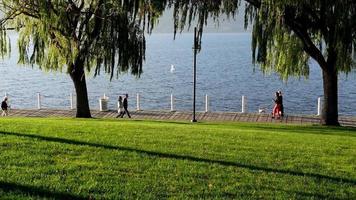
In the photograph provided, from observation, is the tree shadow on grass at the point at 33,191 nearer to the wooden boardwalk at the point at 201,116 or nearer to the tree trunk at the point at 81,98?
the tree trunk at the point at 81,98

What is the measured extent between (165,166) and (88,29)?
14.7 metres

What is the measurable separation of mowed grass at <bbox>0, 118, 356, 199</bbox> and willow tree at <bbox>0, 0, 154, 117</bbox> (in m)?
9.47

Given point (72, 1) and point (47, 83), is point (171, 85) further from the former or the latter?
point (72, 1)

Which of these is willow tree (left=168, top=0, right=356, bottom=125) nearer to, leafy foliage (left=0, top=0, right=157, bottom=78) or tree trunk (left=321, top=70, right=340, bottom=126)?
tree trunk (left=321, top=70, right=340, bottom=126)

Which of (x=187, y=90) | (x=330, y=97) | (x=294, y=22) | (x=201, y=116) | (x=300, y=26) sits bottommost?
(x=201, y=116)

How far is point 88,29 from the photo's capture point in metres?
22.2

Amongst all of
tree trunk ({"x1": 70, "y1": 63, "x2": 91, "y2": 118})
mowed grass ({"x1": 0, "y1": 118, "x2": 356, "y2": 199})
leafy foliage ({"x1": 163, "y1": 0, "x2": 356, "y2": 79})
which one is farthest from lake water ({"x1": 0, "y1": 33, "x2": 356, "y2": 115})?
mowed grass ({"x1": 0, "y1": 118, "x2": 356, "y2": 199})

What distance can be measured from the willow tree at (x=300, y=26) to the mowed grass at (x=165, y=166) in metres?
7.15

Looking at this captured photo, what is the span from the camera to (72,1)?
74.8 feet

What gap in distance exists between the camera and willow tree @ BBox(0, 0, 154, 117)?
68.8 feet

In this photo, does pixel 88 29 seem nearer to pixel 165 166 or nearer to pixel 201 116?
pixel 201 116

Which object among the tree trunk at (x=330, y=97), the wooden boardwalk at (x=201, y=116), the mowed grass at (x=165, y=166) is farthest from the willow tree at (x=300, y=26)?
the mowed grass at (x=165, y=166)

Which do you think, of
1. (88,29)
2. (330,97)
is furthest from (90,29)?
(330,97)

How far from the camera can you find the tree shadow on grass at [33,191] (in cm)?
652
